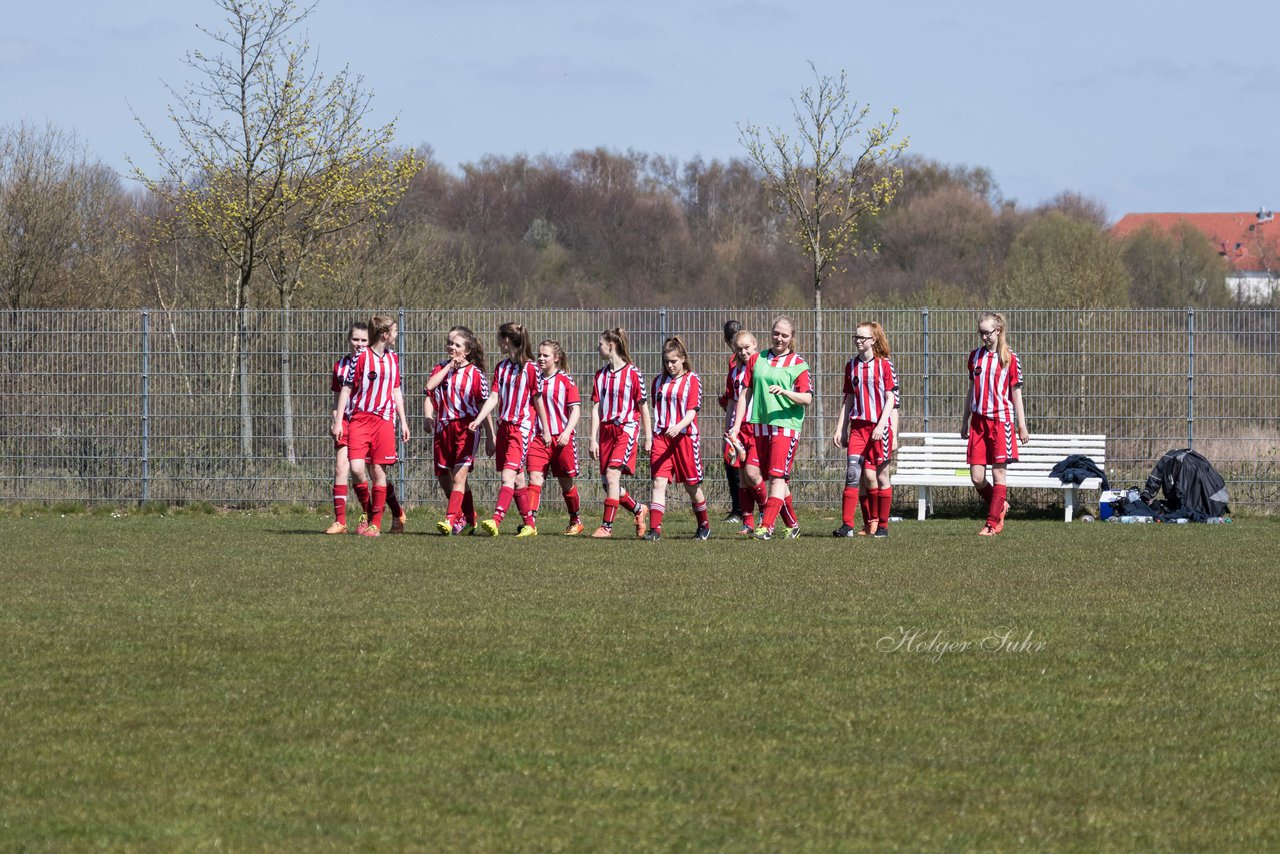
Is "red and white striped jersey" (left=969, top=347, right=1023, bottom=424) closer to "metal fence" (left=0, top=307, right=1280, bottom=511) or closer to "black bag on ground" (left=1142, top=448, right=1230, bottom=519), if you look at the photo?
"black bag on ground" (left=1142, top=448, right=1230, bottom=519)

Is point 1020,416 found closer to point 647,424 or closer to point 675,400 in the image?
point 675,400

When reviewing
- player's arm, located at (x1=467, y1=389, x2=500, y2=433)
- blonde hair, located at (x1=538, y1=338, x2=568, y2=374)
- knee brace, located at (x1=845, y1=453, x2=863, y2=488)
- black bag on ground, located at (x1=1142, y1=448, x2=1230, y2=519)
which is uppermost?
blonde hair, located at (x1=538, y1=338, x2=568, y2=374)

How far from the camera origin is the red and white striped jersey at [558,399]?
51.5 feet

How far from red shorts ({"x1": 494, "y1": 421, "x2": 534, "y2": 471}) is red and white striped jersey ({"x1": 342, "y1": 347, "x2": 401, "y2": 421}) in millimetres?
1018

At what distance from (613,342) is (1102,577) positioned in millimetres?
5043

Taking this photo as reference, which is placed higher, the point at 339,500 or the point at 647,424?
the point at 647,424

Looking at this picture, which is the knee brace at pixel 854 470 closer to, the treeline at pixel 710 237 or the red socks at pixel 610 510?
the red socks at pixel 610 510

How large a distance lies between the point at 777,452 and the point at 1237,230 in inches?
4536

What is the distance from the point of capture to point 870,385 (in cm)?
1573

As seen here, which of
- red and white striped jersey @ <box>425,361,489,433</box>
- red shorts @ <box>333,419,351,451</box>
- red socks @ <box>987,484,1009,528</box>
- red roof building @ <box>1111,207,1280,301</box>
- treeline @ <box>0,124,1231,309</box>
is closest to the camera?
red shorts @ <box>333,419,351,451</box>

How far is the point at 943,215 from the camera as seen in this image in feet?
273

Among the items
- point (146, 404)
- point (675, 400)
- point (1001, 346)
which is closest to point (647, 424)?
point (675, 400)

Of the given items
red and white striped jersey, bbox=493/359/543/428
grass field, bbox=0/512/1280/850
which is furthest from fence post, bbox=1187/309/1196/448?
grass field, bbox=0/512/1280/850

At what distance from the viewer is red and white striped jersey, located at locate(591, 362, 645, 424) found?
15.5 m
